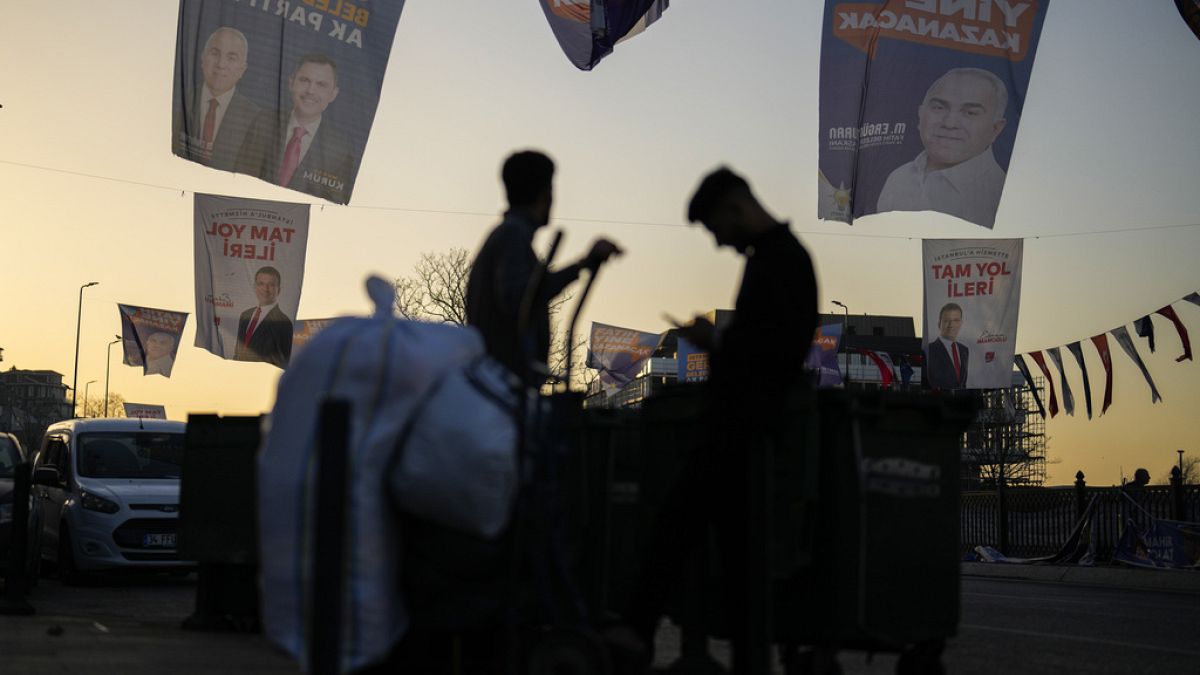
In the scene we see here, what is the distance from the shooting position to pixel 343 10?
1694cm

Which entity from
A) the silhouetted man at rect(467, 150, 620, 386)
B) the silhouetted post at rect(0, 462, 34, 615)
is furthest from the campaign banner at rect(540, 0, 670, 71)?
the silhouetted man at rect(467, 150, 620, 386)

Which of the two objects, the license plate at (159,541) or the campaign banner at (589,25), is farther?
the campaign banner at (589,25)

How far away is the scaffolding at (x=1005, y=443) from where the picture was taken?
406ft

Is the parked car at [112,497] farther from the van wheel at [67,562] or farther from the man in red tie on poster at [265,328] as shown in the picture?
the man in red tie on poster at [265,328]

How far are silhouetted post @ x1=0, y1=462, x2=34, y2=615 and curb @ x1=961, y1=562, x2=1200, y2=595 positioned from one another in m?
13.7

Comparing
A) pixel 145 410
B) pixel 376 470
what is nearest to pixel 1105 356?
pixel 376 470

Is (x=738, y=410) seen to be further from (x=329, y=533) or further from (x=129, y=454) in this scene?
(x=129, y=454)

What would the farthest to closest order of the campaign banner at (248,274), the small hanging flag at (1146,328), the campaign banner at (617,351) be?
the campaign banner at (617,351), the small hanging flag at (1146,328), the campaign banner at (248,274)

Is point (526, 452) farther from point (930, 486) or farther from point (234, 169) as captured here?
point (234, 169)

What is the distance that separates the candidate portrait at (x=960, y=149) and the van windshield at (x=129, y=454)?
340 inches

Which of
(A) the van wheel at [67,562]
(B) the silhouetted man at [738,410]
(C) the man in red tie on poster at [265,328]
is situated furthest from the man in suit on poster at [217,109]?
(B) the silhouetted man at [738,410]

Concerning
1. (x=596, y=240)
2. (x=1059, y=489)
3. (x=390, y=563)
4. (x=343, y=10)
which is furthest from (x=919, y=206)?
(x=390, y=563)

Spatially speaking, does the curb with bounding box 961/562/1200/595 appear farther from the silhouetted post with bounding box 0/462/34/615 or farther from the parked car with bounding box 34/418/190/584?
the silhouetted post with bounding box 0/462/34/615

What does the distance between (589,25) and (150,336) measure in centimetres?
2787
